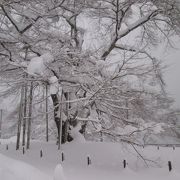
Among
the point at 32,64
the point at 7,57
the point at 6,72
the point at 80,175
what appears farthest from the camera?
the point at 6,72

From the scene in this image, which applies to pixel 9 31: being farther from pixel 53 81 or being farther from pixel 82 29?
pixel 82 29

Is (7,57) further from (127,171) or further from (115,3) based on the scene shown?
(127,171)

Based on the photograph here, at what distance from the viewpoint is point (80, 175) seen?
A: 12.3m

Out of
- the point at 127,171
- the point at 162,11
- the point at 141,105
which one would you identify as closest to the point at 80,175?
the point at 127,171

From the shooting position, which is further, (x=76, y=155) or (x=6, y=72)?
(x=6, y=72)

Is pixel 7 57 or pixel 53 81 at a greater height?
pixel 7 57

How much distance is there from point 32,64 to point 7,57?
360cm

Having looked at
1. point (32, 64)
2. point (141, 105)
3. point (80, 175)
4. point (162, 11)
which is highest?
point (162, 11)

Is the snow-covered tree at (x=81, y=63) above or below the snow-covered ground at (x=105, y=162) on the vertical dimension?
above

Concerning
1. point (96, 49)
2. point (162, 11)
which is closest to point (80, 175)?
point (96, 49)

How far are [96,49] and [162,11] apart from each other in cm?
334

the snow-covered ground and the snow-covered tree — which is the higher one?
the snow-covered tree

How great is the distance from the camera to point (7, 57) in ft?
47.8

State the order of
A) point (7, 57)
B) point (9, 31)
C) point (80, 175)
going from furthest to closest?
point (7, 57) → point (9, 31) → point (80, 175)
